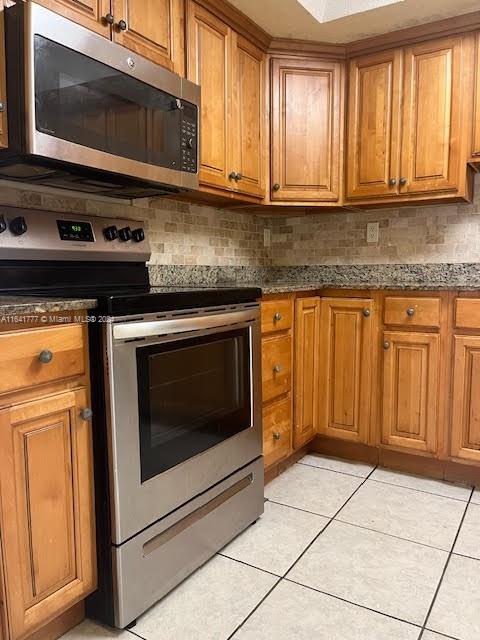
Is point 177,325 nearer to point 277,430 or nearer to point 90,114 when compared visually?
point 90,114

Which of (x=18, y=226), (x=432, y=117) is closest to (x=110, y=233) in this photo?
(x=18, y=226)

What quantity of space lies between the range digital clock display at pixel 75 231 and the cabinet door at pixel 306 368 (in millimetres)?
1004

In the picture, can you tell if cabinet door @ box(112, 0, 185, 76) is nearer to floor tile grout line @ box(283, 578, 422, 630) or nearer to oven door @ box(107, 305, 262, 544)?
oven door @ box(107, 305, 262, 544)

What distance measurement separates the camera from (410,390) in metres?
2.28

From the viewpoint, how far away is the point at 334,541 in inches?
68.4

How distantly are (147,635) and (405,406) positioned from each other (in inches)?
59.4

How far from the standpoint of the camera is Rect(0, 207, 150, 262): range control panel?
4.93 feet

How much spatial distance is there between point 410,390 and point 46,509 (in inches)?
66.9

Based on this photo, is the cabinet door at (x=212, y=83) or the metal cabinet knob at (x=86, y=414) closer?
the metal cabinet knob at (x=86, y=414)

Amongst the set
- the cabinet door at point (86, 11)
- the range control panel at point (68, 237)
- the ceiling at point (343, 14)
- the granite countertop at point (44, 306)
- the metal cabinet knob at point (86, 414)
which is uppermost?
the ceiling at point (343, 14)

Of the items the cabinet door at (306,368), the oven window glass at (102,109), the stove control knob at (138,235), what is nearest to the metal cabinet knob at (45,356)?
the oven window glass at (102,109)

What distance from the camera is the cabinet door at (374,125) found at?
2.42 metres

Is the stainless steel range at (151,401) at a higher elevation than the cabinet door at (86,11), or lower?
lower

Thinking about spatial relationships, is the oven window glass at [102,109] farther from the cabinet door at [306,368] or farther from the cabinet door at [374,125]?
the cabinet door at [374,125]
